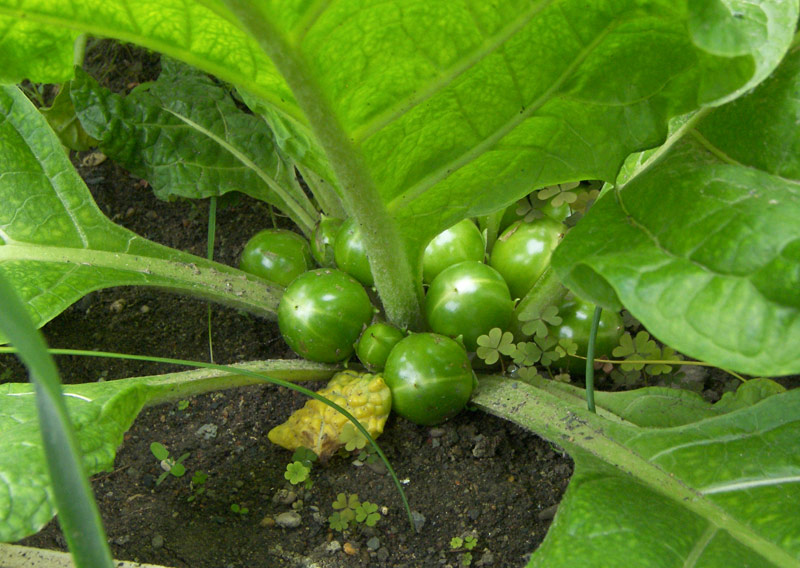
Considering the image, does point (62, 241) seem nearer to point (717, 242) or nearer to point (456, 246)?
point (456, 246)

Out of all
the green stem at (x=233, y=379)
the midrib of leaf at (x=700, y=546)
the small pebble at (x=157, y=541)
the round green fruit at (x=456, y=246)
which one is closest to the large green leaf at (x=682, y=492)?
the midrib of leaf at (x=700, y=546)

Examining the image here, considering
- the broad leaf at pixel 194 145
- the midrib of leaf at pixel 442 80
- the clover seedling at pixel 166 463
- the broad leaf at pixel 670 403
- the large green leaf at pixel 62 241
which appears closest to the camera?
the midrib of leaf at pixel 442 80

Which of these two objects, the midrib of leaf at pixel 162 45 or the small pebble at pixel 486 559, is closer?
the midrib of leaf at pixel 162 45

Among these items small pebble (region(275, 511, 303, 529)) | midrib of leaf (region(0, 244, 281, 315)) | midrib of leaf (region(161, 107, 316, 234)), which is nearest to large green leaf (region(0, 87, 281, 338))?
midrib of leaf (region(0, 244, 281, 315))

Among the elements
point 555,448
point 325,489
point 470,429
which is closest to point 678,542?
point 555,448

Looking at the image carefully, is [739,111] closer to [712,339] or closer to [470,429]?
[712,339]

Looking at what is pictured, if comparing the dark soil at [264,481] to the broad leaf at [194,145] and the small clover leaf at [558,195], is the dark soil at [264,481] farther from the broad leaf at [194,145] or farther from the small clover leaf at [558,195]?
the small clover leaf at [558,195]

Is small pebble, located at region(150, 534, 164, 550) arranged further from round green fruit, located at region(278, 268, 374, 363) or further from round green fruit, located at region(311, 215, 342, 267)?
round green fruit, located at region(311, 215, 342, 267)
